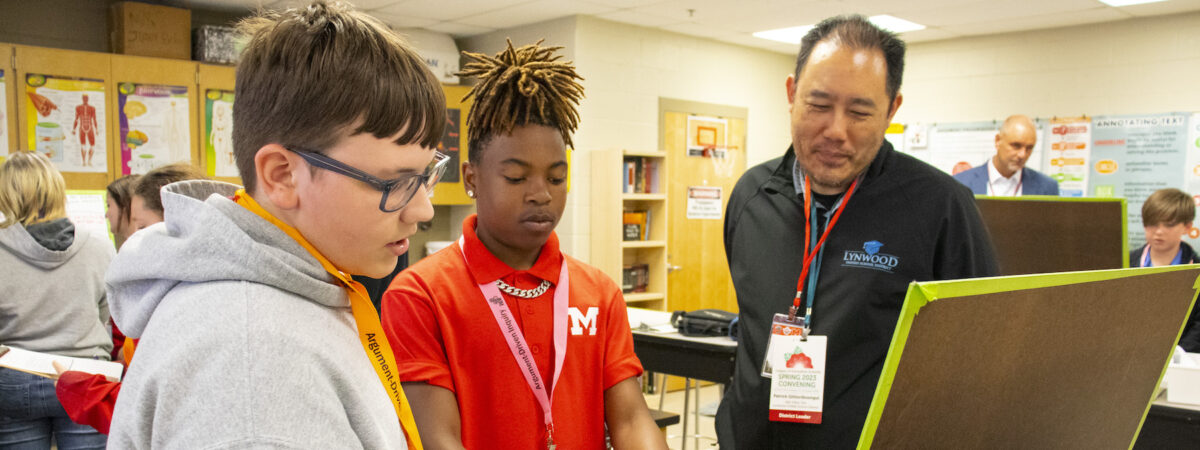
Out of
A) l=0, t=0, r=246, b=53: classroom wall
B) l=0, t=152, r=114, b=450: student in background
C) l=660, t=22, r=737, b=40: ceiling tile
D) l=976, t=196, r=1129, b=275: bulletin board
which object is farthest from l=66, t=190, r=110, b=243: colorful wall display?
l=976, t=196, r=1129, b=275: bulletin board

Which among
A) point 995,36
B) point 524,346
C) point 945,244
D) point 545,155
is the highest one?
point 995,36

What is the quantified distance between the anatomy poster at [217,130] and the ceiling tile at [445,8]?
1.18 m

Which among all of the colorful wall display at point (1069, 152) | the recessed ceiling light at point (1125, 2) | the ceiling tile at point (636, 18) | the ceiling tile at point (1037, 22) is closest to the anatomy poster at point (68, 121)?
the ceiling tile at point (636, 18)

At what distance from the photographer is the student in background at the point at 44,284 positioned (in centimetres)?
284

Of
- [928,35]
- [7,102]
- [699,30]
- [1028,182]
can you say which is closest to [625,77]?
[699,30]

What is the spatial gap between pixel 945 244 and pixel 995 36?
534 centimetres

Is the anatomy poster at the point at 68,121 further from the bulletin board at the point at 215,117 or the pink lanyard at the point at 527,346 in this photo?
the pink lanyard at the point at 527,346

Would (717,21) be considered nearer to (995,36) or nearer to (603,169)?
(603,169)

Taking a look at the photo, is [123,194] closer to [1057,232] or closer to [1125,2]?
[1057,232]

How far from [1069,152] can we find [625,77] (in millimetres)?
3245

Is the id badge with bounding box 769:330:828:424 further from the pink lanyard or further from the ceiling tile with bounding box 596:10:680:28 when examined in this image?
the ceiling tile with bounding box 596:10:680:28

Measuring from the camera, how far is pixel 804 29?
238 inches

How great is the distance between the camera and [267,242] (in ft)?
2.54

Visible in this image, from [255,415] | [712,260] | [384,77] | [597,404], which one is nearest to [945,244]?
[597,404]
